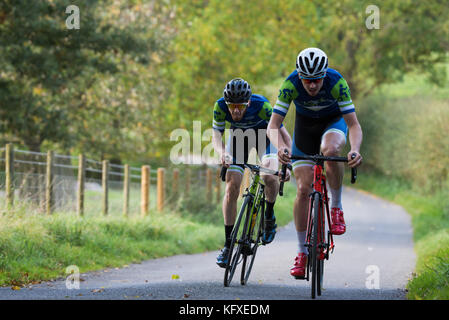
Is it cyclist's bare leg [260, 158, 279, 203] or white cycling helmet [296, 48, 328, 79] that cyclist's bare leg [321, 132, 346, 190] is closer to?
white cycling helmet [296, 48, 328, 79]

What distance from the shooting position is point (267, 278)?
1030cm

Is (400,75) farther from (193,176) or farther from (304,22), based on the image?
(193,176)

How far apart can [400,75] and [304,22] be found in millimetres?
18146

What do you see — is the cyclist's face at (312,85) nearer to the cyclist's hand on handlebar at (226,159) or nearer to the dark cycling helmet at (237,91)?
the dark cycling helmet at (237,91)

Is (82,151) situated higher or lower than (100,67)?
lower

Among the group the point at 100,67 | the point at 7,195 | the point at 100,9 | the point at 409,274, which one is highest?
the point at 100,9

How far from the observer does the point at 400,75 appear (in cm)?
5144

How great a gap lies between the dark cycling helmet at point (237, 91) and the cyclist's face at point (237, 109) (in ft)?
0.22

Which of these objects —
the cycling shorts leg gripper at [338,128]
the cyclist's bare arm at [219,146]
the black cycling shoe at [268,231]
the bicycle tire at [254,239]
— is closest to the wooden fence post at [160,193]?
the black cycling shoe at [268,231]

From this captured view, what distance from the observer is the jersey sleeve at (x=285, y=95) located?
770 cm

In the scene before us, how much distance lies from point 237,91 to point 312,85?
1173mm

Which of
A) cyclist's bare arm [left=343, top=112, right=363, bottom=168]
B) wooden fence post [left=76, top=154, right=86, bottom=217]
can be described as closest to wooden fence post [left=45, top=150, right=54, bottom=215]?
wooden fence post [left=76, top=154, right=86, bottom=217]
